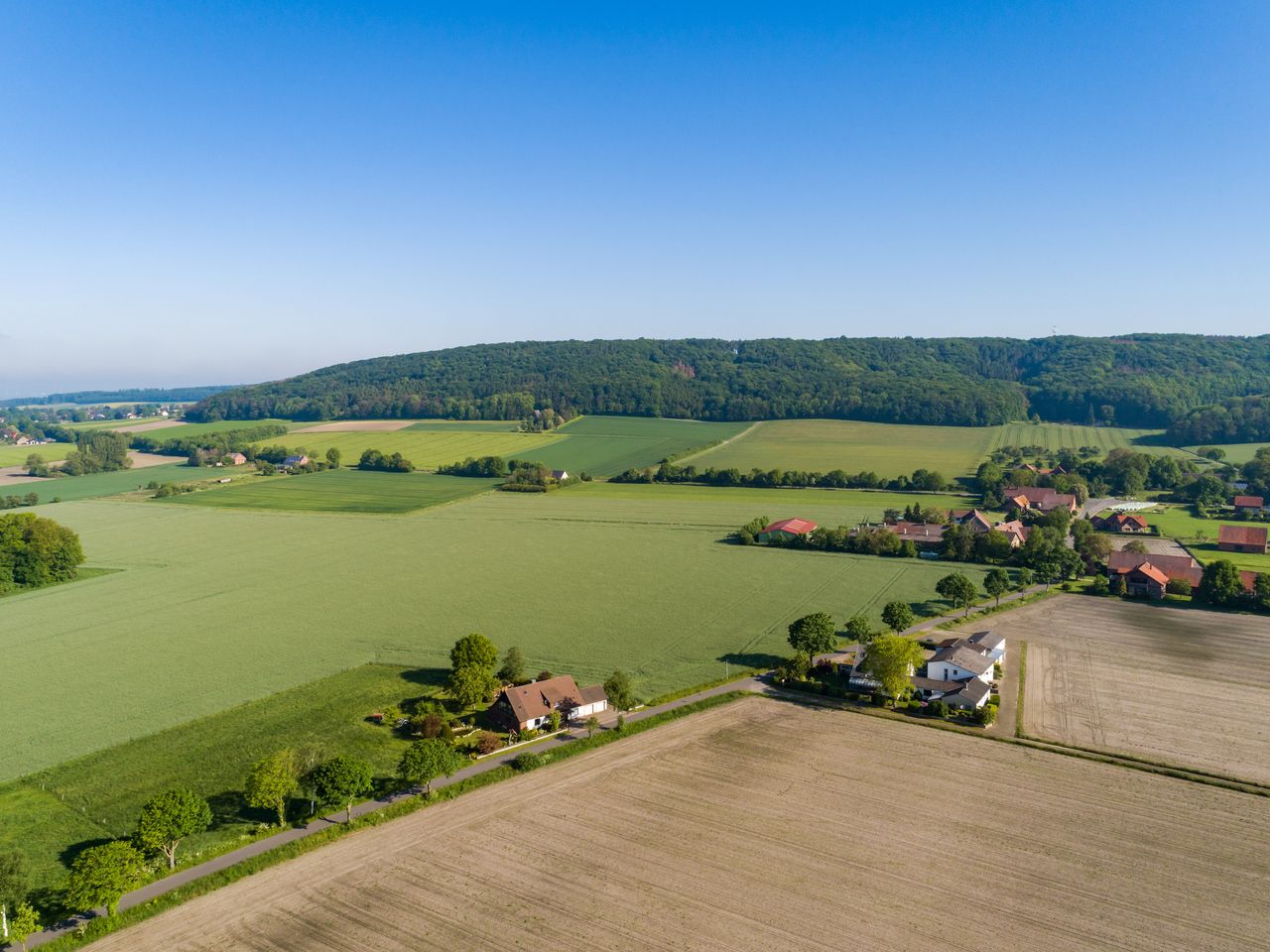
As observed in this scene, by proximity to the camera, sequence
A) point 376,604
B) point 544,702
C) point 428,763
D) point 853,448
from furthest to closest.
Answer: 1. point 853,448
2. point 376,604
3. point 544,702
4. point 428,763

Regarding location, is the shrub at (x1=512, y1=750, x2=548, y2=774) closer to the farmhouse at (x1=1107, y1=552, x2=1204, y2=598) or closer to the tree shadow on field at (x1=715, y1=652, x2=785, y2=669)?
the tree shadow on field at (x1=715, y1=652, x2=785, y2=669)

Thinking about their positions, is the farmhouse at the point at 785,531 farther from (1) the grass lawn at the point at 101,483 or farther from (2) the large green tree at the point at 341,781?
(1) the grass lawn at the point at 101,483

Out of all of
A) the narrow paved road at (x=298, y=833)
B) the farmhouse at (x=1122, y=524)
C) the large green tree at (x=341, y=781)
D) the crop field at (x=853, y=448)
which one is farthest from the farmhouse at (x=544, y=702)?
the crop field at (x=853, y=448)

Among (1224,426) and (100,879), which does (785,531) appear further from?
(1224,426)

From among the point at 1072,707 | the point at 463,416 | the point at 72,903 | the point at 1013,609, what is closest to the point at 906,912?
the point at 1072,707

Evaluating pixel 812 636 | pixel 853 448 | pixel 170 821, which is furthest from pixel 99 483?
pixel 853 448

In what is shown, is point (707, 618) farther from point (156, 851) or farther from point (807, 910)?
point (156, 851)
